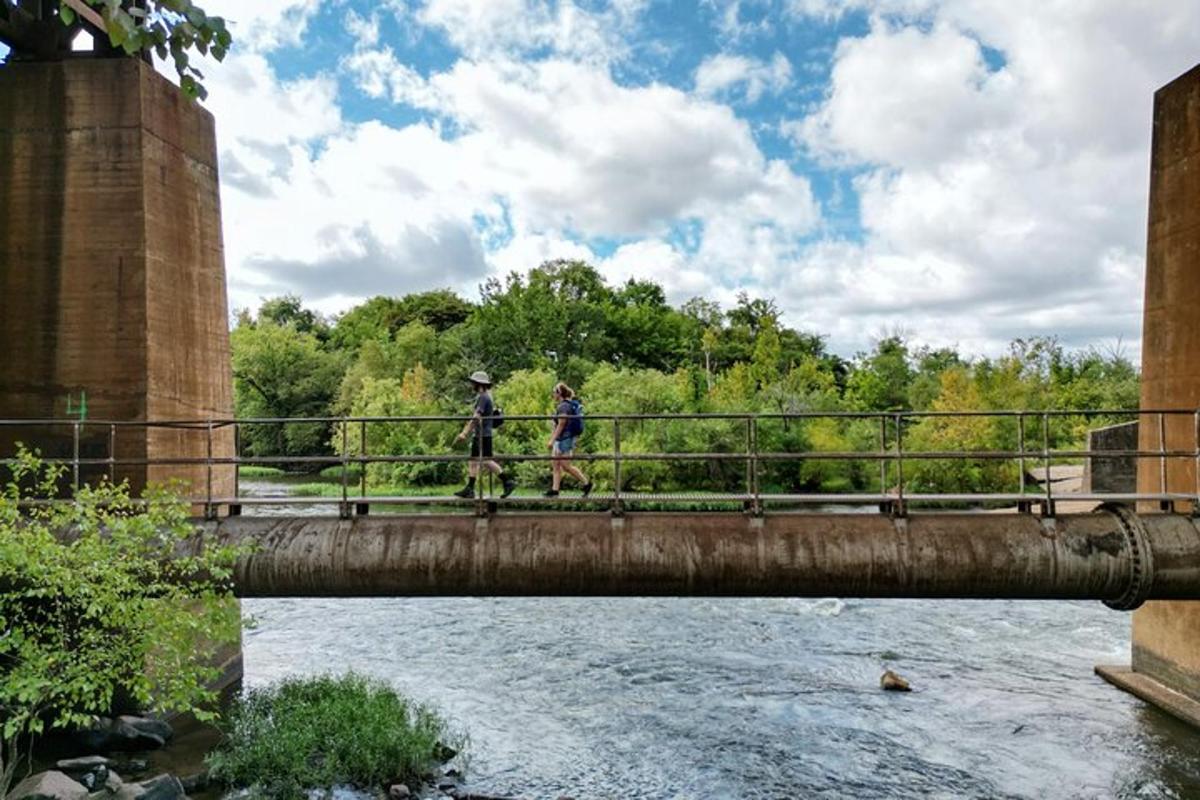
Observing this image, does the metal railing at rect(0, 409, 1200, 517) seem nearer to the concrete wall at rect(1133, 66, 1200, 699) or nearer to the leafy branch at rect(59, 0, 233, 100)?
the concrete wall at rect(1133, 66, 1200, 699)

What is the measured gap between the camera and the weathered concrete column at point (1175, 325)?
35.7 ft

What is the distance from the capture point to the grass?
10.4 metres

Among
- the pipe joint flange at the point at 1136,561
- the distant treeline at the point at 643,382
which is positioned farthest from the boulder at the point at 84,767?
the distant treeline at the point at 643,382

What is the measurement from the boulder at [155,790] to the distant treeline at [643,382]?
3008 centimetres

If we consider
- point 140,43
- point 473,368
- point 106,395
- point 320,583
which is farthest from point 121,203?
point 473,368

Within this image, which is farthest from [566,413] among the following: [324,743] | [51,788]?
[51,788]

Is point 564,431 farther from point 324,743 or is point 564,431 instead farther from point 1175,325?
point 1175,325

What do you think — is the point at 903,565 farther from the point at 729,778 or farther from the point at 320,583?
the point at 320,583

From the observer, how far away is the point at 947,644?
57.3 ft

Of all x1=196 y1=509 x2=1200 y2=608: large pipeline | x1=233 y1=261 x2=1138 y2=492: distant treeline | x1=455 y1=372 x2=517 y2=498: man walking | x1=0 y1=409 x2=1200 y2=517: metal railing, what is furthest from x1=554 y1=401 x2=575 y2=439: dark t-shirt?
x1=233 y1=261 x2=1138 y2=492: distant treeline

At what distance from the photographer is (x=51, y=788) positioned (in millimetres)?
8992

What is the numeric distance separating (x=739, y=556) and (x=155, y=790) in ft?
24.6

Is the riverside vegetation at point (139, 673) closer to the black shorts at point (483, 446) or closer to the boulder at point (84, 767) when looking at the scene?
the boulder at point (84, 767)

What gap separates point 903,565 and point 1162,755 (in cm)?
652
